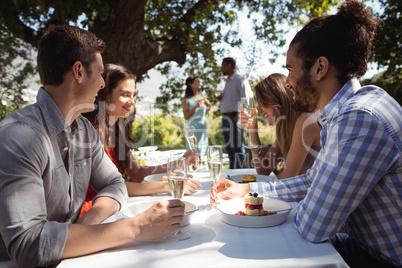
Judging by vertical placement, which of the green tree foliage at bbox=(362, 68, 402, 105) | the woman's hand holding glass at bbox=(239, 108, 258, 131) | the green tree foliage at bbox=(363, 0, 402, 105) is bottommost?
the woman's hand holding glass at bbox=(239, 108, 258, 131)

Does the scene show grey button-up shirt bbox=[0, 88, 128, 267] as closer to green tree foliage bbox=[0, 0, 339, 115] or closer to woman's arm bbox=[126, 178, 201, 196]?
woman's arm bbox=[126, 178, 201, 196]

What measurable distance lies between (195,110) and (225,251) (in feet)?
17.7

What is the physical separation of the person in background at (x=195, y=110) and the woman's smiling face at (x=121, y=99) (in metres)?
3.69

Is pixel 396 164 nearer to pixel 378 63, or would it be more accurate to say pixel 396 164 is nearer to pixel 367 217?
A: pixel 367 217

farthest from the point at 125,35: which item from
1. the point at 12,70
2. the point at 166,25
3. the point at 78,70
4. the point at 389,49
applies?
the point at 389,49

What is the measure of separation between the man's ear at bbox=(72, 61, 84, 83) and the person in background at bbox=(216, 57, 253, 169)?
4.54 meters

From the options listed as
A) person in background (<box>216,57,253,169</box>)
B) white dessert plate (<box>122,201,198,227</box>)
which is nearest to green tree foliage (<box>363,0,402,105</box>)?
person in background (<box>216,57,253,169</box>)

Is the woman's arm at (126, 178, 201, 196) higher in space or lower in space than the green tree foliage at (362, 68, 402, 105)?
lower

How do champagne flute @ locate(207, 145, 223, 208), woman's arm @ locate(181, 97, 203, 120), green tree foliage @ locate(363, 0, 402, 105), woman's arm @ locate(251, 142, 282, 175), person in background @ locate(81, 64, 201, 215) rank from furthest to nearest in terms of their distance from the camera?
woman's arm @ locate(181, 97, 203, 120)
green tree foliage @ locate(363, 0, 402, 105)
woman's arm @ locate(251, 142, 282, 175)
person in background @ locate(81, 64, 201, 215)
champagne flute @ locate(207, 145, 223, 208)

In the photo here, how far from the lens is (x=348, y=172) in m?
1.15

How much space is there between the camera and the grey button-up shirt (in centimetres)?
102

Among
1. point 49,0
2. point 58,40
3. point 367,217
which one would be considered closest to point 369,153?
point 367,217

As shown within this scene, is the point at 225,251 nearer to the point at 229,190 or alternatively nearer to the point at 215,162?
the point at 215,162

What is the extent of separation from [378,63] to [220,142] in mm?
4637
